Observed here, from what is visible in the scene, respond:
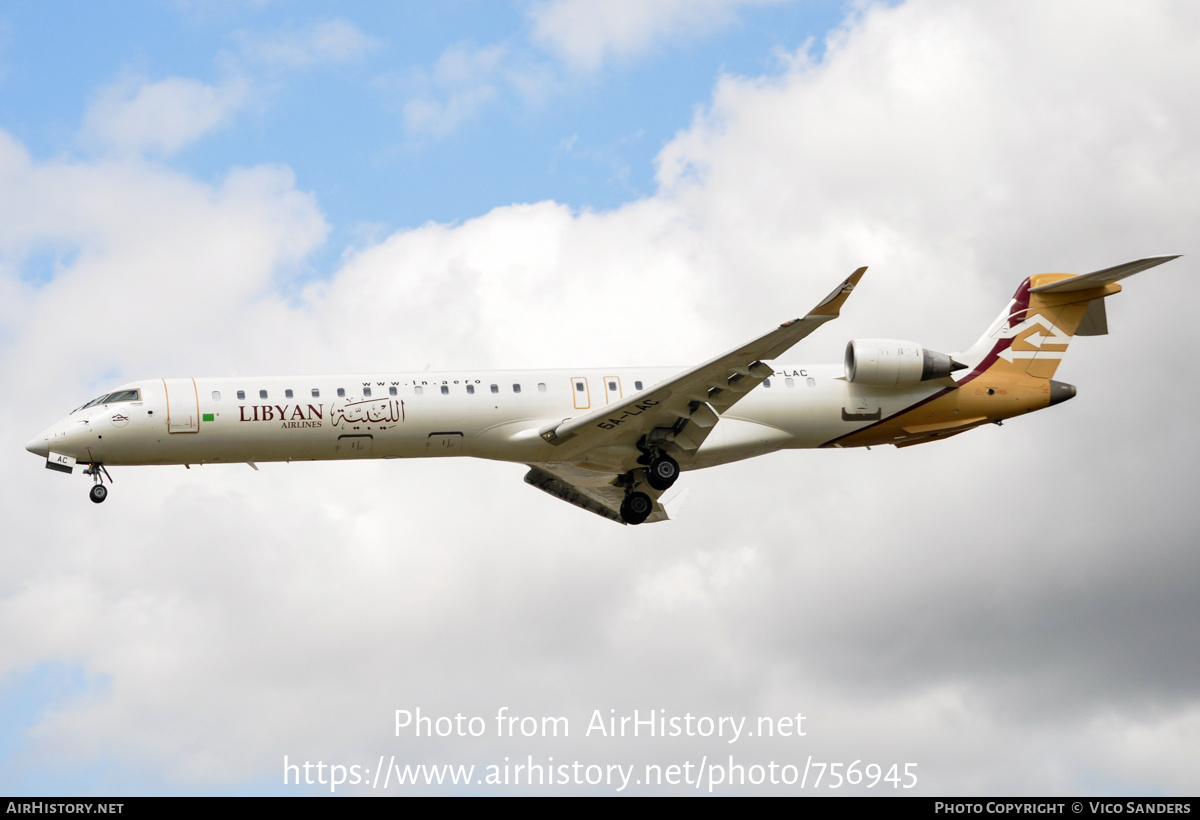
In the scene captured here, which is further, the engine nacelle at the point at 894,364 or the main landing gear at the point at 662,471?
the engine nacelle at the point at 894,364

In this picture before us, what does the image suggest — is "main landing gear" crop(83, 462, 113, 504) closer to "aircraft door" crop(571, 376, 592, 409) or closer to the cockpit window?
the cockpit window

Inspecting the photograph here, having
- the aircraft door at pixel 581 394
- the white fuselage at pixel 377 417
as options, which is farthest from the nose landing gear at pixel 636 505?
the aircraft door at pixel 581 394

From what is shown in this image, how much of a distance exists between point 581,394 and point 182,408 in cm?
809

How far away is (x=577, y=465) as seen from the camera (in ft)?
Result: 102

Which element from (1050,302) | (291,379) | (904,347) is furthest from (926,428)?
(291,379)

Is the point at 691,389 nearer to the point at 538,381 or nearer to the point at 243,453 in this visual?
the point at 538,381

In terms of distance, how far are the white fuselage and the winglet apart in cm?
486

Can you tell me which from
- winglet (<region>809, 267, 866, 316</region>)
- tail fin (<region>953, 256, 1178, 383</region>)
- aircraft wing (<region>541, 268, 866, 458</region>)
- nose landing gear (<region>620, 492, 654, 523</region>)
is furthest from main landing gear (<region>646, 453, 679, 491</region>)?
tail fin (<region>953, 256, 1178, 383</region>)

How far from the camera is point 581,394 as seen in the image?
30.3 m

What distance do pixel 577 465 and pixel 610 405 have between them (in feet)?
8.74

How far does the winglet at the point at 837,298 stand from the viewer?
82.9ft

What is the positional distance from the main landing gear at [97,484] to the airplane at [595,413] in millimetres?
28

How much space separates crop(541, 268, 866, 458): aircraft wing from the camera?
27328 mm

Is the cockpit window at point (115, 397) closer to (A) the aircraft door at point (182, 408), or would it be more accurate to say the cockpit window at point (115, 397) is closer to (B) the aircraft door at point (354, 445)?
(A) the aircraft door at point (182, 408)
